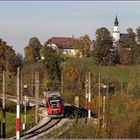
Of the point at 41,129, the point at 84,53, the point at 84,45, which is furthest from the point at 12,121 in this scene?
the point at 84,45

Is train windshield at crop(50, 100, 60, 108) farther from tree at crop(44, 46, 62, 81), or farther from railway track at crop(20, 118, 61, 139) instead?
tree at crop(44, 46, 62, 81)

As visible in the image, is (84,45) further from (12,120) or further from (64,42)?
(12,120)

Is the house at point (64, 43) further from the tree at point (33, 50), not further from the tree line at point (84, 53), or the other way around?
the tree at point (33, 50)

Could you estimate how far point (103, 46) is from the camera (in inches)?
2003

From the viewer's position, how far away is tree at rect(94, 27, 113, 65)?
163ft

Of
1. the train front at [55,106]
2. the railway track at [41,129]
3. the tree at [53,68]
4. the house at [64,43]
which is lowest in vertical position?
the railway track at [41,129]

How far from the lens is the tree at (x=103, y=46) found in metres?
49.6

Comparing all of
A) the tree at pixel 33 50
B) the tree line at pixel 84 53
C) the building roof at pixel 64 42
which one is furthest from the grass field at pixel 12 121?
the building roof at pixel 64 42

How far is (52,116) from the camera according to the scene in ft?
80.3

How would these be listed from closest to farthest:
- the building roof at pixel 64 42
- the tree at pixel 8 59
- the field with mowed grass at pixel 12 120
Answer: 1. the field with mowed grass at pixel 12 120
2. the tree at pixel 8 59
3. the building roof at pixel 64 42

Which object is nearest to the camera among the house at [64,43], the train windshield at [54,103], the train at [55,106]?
the train at [55,106]

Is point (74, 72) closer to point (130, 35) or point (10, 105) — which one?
point (10, 105)

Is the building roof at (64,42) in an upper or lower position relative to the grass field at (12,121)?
upper

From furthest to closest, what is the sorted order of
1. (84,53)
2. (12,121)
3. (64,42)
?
(64,42) < (84,53) < (12,121)
